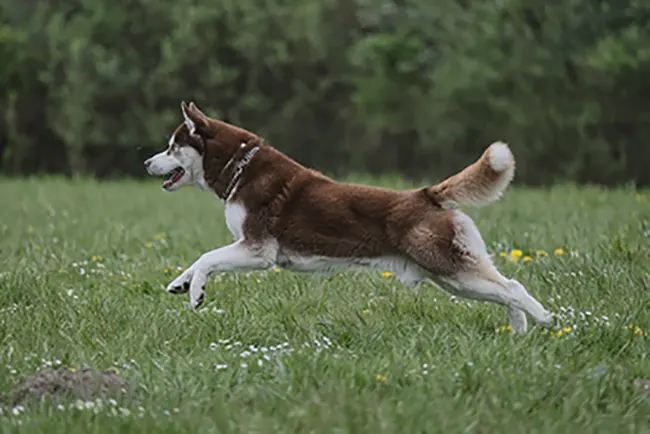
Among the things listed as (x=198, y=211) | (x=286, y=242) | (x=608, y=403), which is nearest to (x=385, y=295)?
(x=286, y=242)

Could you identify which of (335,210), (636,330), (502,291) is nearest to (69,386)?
(335,210)

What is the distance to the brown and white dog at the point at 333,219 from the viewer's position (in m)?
5.90

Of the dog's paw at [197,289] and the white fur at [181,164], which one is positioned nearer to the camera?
the dog's paw at [197,289]

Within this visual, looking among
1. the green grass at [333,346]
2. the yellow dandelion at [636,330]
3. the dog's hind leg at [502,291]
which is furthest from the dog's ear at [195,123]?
the yellow dandelion at [636,330]

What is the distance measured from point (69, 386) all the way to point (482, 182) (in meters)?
2.59

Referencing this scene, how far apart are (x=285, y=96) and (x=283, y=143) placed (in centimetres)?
120

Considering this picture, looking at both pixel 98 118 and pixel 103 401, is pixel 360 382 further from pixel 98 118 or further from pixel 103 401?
pixel 98 118

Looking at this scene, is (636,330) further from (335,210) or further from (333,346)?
(335,210)

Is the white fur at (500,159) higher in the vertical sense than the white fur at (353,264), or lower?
higher

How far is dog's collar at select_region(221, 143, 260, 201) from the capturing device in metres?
6.38

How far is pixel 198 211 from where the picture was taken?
15.6 metres

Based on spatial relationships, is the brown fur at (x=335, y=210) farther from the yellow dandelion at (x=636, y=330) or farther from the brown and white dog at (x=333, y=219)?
the yellow dandelion at (x=636, y=330)

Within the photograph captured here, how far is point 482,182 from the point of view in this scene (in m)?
5.91

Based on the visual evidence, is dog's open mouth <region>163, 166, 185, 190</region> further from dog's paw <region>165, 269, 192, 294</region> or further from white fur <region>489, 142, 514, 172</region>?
white fur <region>489, 142, 514, 172</region>
